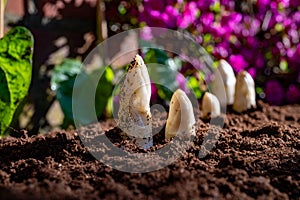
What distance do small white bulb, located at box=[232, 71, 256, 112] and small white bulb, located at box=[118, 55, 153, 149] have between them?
2.55ft

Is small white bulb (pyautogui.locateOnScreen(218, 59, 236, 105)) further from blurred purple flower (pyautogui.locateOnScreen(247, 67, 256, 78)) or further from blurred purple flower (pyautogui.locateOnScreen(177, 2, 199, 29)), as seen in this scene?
blurred purple flower (pyautogui.locateOnScreen(247, 67, 256, 78))

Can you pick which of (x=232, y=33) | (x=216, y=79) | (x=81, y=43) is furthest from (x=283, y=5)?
(x=81, y=43)

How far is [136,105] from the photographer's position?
1.40m

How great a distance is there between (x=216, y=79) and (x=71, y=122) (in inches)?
23.5

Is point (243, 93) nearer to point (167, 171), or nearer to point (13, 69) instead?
point (13, 69)

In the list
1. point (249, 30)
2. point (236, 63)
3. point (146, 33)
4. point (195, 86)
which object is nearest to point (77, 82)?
point (146, 33)

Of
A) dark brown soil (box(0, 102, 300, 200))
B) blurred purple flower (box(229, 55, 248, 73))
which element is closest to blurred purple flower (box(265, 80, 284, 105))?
blurred purple flower (box(229, 55, 248, 73))

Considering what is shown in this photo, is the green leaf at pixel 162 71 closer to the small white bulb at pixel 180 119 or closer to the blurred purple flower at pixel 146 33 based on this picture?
the blurred purple flower at pixel 146 33

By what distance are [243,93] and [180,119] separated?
2.39 ft

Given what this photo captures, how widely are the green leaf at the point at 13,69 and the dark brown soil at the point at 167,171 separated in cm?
29

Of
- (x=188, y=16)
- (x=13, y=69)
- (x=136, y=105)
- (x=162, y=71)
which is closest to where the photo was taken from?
(x=136, y=105)

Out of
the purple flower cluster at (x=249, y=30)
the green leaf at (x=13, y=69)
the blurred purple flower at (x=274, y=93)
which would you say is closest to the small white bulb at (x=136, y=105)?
the green leaf at (x=13, y=69)

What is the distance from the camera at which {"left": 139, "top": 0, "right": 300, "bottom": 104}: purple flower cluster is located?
2.37m

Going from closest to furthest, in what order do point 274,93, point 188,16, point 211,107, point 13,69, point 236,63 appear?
point 13,69, point 211,107, point 188,16, point 236,63, point 274,93
